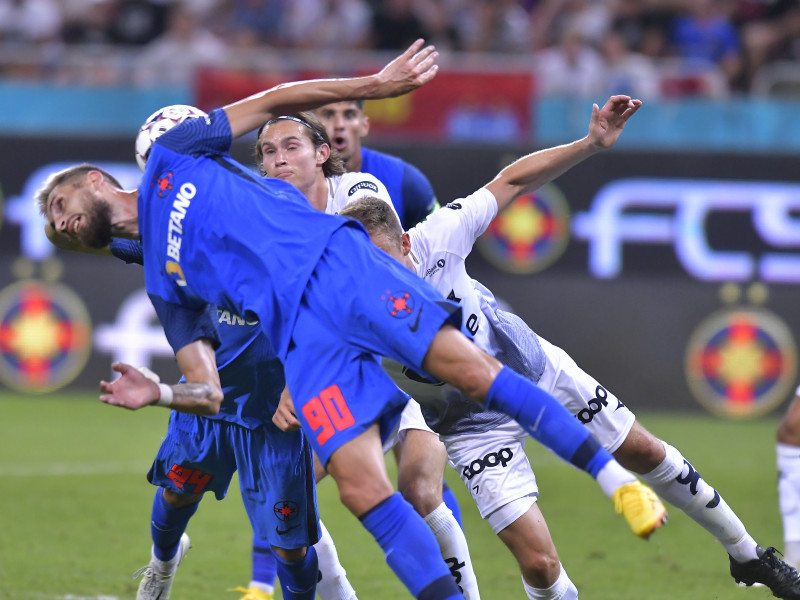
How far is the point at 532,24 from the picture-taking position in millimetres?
14539

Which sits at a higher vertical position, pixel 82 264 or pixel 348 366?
pixel 348 366

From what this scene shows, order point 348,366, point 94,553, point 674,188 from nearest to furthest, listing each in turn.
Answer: point 348,366, point 94,553, point 674,188

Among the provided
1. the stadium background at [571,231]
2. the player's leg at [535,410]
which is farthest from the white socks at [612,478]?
the stadium background at [571,231]

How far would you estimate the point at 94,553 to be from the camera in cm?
683

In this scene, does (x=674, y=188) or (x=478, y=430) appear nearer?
(x=478, y=430)

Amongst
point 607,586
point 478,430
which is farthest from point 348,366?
point 607,586

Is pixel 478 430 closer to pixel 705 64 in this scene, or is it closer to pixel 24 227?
pixel 24 227

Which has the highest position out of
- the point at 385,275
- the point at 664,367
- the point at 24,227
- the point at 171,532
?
the point at 385,275

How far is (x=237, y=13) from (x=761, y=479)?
8822mm

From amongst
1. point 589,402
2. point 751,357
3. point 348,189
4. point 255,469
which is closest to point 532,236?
point 751,357

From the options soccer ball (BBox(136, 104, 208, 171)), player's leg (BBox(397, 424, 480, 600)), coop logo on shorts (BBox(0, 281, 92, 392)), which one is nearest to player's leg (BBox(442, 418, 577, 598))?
player's leg (BBox(397, 424, 480, 600))

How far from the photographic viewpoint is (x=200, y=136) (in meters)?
4.69

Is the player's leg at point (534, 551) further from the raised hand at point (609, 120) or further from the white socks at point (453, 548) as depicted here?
the raised hand at point (609, 120)

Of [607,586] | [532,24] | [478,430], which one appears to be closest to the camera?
[478,430]
